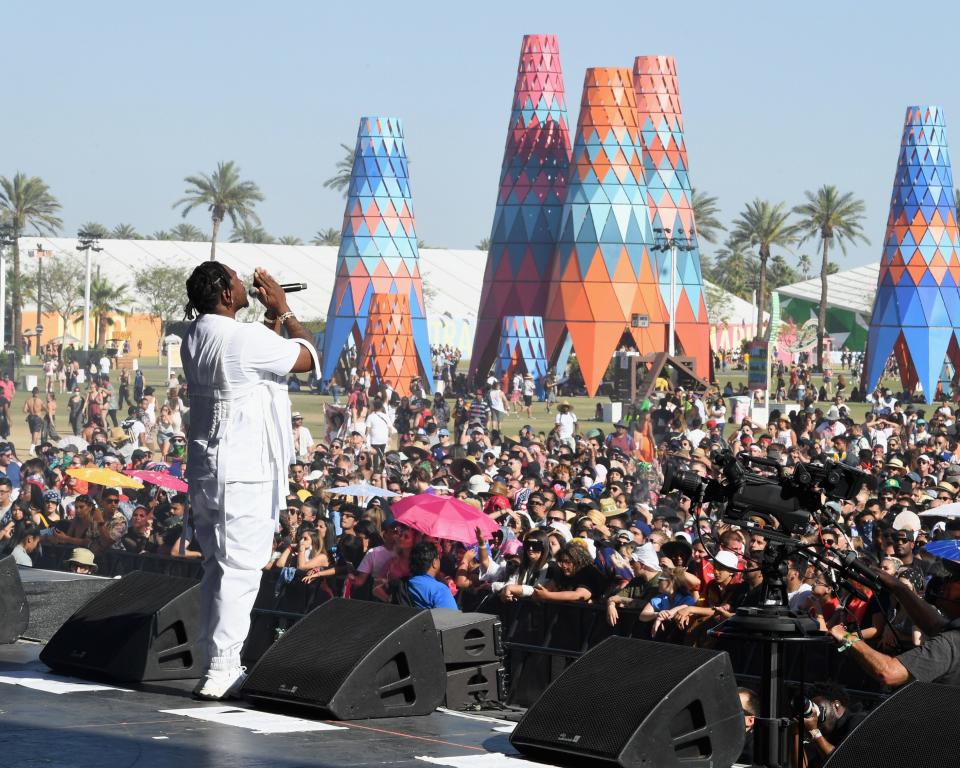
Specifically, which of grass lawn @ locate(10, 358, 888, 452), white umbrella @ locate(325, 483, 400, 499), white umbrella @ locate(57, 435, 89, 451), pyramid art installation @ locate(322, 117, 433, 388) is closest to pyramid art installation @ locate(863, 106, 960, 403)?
grass lawn @ locate(10, 358, 888, 452)

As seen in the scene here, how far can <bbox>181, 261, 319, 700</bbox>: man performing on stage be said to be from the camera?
6.56 m

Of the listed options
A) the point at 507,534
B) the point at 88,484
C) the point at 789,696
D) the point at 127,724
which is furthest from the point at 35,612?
the point at 88,484

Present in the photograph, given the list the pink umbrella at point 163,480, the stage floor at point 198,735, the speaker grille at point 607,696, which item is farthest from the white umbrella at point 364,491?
the speaker grille at point 607,696

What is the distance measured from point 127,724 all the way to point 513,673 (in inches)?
138

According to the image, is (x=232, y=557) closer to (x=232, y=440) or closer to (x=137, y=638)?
(x=232, y=440)

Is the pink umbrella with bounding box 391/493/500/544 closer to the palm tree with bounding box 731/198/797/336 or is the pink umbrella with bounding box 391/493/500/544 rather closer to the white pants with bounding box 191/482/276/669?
the white pants with bounding box 191/482/276/669

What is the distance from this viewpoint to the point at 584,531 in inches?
511

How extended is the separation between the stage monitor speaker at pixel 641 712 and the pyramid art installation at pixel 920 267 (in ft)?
156

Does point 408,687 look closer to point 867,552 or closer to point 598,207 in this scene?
point 867,552

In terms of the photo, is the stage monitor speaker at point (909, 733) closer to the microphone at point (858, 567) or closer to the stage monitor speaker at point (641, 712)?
the microphone at point (858, 567)

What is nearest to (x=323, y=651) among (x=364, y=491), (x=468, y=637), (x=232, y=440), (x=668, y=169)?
(x=232, y=440)

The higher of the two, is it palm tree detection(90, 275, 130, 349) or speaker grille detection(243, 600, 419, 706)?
palm tree detection(90, 275, 130, 349)

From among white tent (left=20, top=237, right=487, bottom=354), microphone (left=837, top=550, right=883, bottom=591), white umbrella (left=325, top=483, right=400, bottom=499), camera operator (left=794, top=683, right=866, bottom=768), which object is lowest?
camera operator (left=794, top=683, right=866, bottom=768)

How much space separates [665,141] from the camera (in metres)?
57.6
